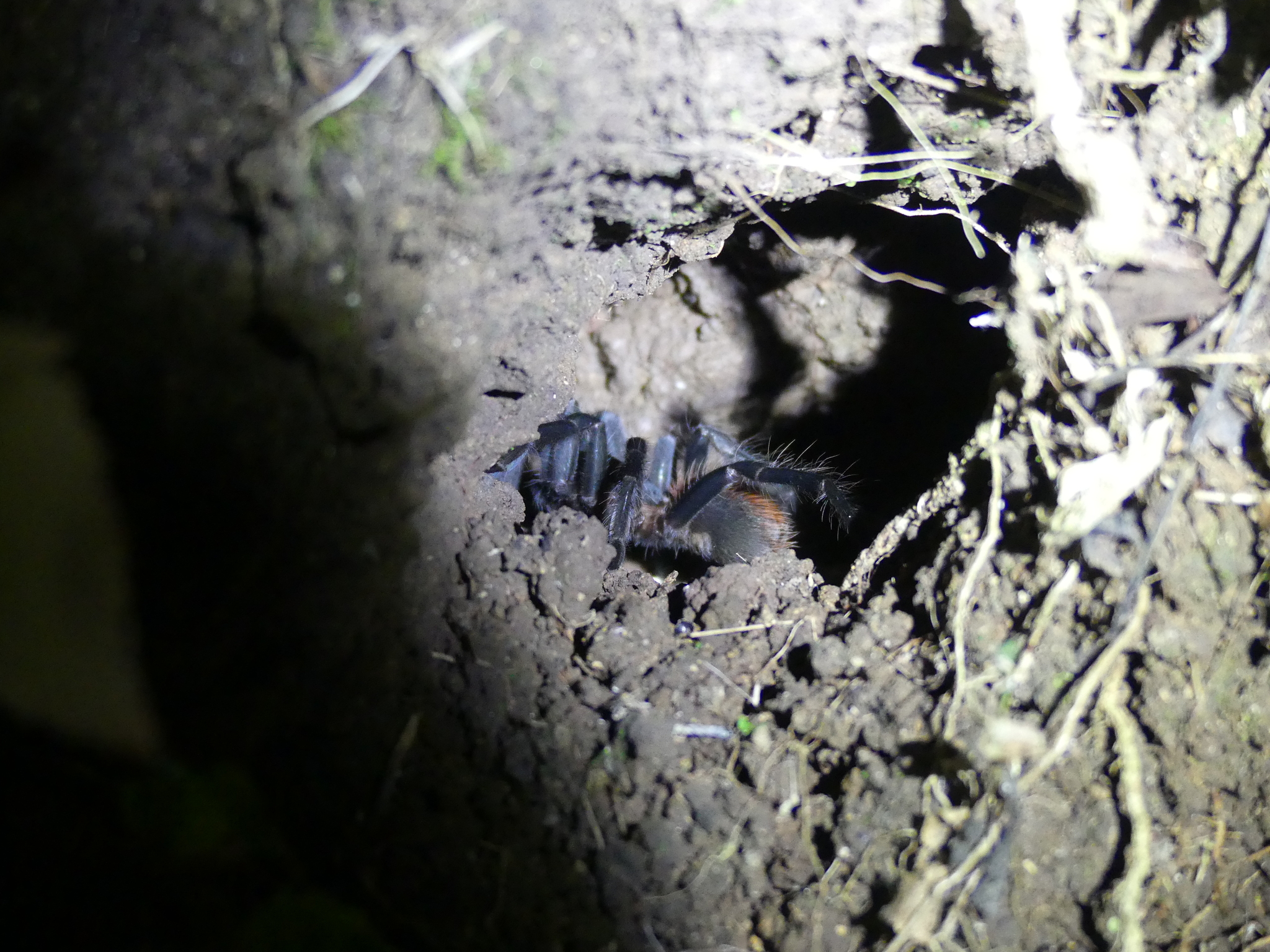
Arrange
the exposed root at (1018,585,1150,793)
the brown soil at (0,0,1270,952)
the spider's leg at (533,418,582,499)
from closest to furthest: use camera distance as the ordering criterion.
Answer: the brown soil at (0,0,1270,952), the exposed root at (1018,585,1150,793), the spider's leg at (533,418,582,499)

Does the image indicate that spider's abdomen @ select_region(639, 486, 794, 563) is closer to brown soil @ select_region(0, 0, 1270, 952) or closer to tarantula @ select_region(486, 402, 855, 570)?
tarantula @ select_region(486, 402, 855, 570)

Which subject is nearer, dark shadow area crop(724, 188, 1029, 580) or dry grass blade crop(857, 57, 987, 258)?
dry grass blade crop(857, 57, 987, 258)

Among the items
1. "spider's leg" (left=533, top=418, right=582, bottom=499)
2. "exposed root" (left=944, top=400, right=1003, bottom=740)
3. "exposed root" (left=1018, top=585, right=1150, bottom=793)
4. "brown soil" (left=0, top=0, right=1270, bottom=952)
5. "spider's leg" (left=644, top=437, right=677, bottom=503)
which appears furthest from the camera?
"spider's leg" (left=644, top=437, right=677, bottom=503)

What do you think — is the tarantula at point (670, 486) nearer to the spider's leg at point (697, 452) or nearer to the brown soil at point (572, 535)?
the spider's leg at point (697, 452)

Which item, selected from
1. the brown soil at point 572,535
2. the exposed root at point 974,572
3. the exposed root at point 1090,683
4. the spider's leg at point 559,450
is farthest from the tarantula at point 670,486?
the exposed root at point 1090,683

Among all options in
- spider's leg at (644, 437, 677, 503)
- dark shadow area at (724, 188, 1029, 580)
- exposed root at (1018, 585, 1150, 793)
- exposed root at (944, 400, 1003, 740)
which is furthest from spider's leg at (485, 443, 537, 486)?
exposed root at (1018, 585, 1150, 793)

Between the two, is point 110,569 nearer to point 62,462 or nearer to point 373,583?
point 62,462

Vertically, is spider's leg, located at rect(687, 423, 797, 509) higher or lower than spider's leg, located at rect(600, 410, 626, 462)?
lower

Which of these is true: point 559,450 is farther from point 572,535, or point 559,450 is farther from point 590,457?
point 572,535
